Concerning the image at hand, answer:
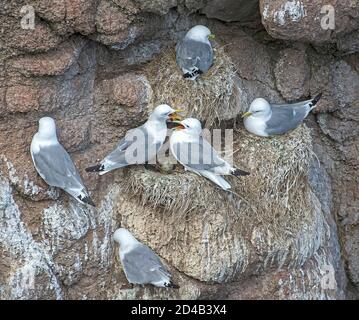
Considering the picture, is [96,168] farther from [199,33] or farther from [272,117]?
[272,117]

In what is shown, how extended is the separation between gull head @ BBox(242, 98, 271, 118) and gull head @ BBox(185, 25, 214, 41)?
51 centimetres

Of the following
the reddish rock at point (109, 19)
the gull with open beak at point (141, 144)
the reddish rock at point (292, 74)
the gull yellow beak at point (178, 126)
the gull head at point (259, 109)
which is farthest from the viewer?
the reddish rock at point (292, 74)

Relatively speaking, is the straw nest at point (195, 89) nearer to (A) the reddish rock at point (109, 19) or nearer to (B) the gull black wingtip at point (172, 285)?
(A) the reddish rock at point (109, 19)

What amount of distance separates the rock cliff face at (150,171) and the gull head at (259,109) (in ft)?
0.35

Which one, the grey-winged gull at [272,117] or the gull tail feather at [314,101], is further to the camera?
the gull tail feather at [314,101]

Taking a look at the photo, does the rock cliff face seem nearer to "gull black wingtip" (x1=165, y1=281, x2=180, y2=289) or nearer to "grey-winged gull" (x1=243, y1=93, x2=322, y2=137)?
"grey-winged gull" (x1=243, y1=93, x2=322, y2=137)

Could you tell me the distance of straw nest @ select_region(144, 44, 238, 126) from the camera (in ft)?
16.0

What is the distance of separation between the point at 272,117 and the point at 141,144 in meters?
0.91

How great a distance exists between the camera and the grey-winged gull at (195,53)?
15.8 ft

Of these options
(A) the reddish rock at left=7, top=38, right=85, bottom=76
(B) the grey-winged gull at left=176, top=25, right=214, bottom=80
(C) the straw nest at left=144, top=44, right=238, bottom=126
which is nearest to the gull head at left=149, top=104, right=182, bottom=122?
(C) the straw nest at left=144, top=44, right=238, bottom=126

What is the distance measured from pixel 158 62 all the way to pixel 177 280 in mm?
1375

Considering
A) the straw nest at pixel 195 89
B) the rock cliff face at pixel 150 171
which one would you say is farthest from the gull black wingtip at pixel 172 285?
the straw nest at pixel 195 89

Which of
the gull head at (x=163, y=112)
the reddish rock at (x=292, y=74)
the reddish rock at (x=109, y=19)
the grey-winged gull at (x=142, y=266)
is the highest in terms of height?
the reddish rock at (x=109, y=19)

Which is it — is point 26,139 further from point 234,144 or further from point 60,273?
Result: point 234,144
